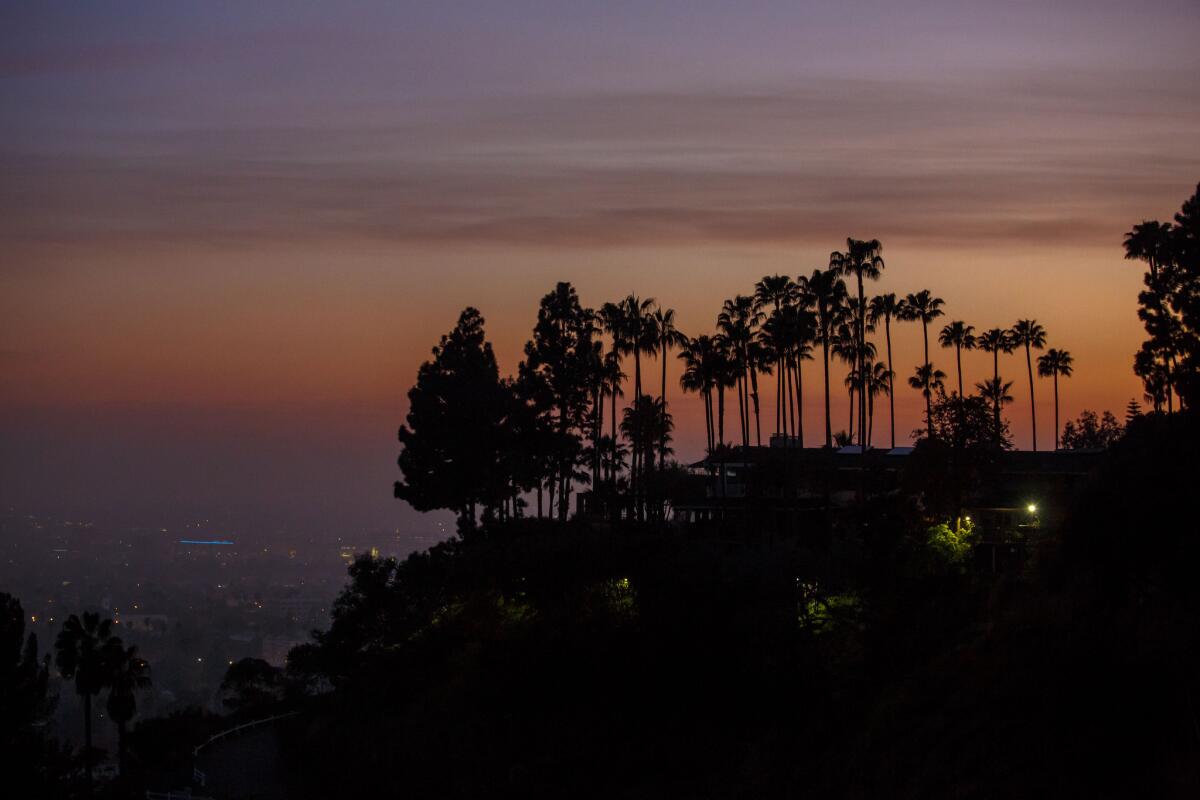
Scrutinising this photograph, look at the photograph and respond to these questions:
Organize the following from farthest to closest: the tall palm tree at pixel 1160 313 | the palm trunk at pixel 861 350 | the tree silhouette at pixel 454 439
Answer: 1. the palm trunk at pixel 861 350
2. the tree silhouette at pixel 454 439
3. the tall palm tree at pixel 1160 313

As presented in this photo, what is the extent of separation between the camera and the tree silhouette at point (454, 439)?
73.1 meters

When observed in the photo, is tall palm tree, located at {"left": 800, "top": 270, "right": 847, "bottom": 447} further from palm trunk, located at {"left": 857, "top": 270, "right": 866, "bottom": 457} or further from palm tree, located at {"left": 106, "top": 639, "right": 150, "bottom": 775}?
palm tree, located at {"left": 106, "top": 639, "right": 150, "bottom": 775}

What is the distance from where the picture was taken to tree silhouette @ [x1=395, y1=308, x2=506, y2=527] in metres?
73.1

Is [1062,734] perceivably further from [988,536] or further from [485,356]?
[485,356]

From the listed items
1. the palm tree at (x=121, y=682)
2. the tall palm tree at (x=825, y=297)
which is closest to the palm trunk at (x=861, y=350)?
the tall palm tree at (x=825, y=297)

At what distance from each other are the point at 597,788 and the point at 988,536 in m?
20.8

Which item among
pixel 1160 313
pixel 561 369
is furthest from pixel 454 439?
pixel 1160 313

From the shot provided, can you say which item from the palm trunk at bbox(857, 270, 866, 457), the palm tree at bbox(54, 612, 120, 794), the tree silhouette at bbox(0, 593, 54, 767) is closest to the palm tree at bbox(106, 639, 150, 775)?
the palm tree at bbox(54, 612, 120, 794)

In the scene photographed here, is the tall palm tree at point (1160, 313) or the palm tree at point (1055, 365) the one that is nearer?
the tall palm tree at point (1160, 313)

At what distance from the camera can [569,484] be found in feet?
268

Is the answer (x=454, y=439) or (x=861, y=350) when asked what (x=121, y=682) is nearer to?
(x=454, y=439)

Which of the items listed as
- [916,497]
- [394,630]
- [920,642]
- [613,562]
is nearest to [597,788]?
[920,642]

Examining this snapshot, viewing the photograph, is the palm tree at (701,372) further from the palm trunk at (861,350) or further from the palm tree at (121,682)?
the palm tree at (121,682)

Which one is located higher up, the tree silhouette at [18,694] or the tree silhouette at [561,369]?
the tree silhouette at [561,369]
